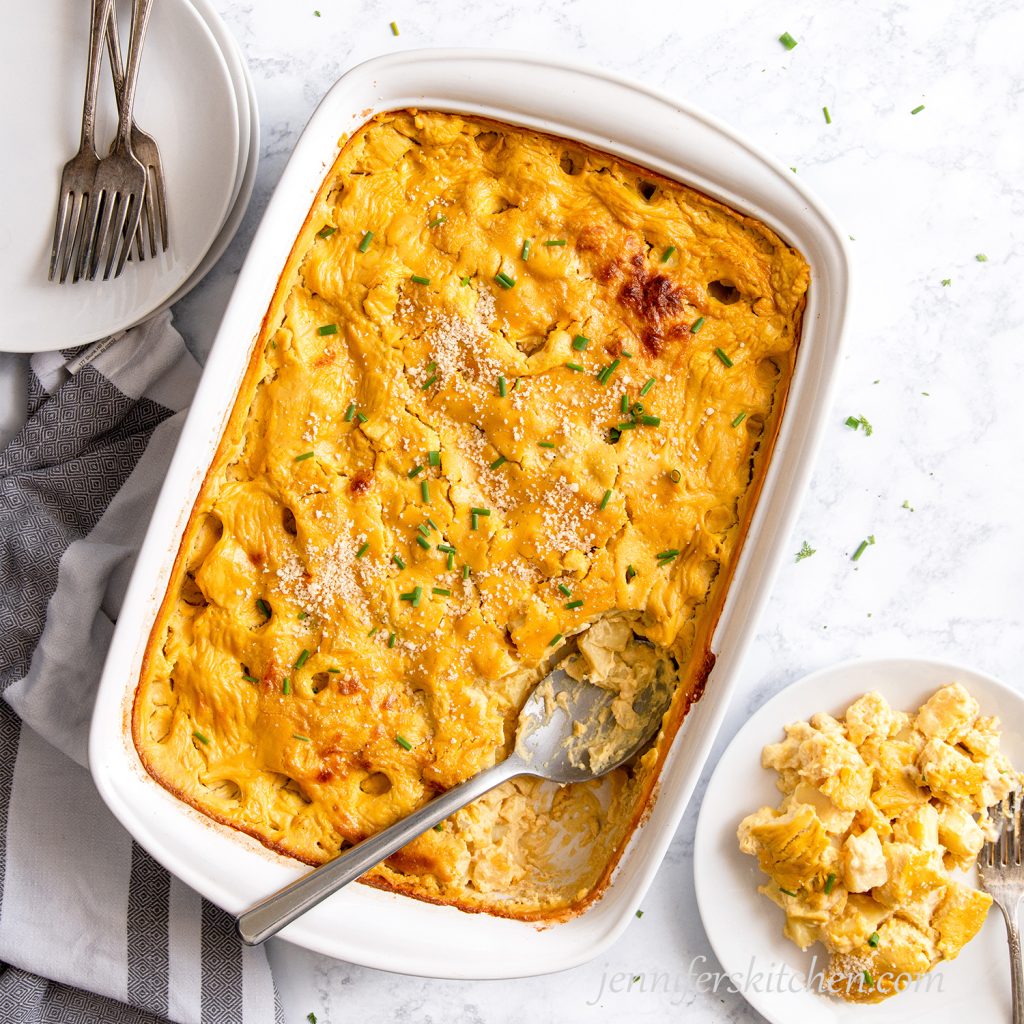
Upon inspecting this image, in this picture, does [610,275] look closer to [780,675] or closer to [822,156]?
[822,156]

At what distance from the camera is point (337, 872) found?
1.82 metres

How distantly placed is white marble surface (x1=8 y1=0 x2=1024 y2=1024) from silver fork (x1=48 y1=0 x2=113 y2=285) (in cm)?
25

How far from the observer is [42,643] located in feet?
7.07

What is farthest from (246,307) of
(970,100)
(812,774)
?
(970,100)

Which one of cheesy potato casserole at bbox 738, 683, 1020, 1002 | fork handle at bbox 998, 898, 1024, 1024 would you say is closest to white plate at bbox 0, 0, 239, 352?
cheesy potato casserole at bbox 738, 683, 1020, 1002

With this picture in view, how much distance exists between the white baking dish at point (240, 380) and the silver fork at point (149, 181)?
1.30ft

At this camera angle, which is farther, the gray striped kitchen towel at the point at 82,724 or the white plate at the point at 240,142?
the gray striped kitchen towel at the point at 82,724

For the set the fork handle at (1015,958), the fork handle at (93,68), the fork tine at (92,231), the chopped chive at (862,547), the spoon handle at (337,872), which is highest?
the fork handle at (93,68)

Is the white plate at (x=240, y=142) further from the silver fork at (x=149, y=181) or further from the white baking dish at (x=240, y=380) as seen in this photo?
the white baking dish at (x=240, y=380)

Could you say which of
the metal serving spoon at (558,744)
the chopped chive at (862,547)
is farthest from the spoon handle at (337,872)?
the chopped chive at (862,547)

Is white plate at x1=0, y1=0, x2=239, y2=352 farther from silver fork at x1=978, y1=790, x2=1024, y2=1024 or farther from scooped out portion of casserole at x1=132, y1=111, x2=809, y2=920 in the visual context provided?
silver fork at x1=978, y1=790, x2=1024, y2=1024

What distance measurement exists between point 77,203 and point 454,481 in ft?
3.53

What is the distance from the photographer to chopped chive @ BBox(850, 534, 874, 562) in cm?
226

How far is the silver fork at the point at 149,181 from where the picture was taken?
6.55 ft
